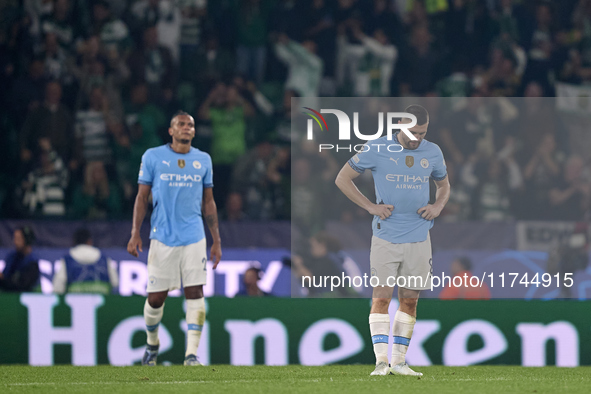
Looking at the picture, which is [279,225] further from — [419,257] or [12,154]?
[419,257]

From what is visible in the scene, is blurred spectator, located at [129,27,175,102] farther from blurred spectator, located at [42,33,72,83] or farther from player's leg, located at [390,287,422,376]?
player's leg, located at [390,287,422,376]

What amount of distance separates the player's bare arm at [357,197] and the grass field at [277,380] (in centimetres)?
113

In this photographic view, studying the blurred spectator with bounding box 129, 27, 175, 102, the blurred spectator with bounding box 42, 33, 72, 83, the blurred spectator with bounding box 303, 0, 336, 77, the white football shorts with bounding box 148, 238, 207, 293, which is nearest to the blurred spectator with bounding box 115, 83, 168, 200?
the blurred spectator with bounding box 129, 27, 175, 102

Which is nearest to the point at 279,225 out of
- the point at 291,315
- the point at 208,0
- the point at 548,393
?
the point at 291,315

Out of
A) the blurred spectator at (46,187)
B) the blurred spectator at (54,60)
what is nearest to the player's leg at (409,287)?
the blurred spectator at (46,187)

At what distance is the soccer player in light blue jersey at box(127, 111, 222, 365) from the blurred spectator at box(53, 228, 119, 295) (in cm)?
272

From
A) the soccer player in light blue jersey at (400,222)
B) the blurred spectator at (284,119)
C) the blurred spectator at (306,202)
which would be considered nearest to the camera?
the soccer player in light blue jersey at (400,222)

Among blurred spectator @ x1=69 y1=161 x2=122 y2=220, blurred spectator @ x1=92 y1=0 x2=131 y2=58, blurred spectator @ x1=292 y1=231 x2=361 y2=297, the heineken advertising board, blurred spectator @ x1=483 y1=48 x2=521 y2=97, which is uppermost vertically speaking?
blurred spectator @ x1=92 y1=0 x2=131 y2=58

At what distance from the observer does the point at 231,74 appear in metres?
13.2

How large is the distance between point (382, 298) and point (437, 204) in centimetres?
85

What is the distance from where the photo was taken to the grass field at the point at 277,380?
563 cm

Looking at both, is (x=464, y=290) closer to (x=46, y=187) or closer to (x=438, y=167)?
(x=438, y=167)

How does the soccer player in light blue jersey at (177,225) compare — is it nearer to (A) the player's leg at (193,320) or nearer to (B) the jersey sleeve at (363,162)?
(A) the player's leg at (193,320)

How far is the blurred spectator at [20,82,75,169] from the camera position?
39.1 ft
